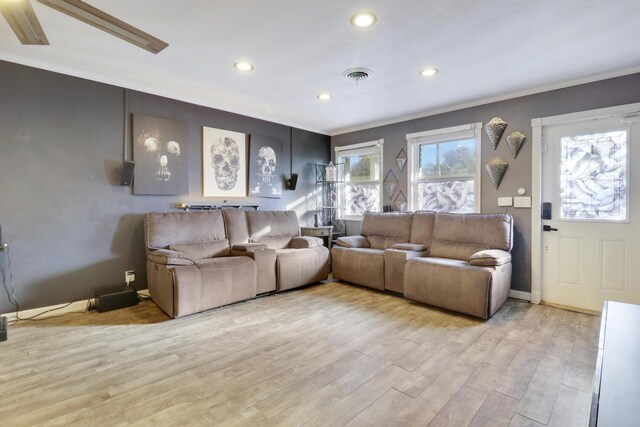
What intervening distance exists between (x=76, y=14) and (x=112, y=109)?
2.02 meters

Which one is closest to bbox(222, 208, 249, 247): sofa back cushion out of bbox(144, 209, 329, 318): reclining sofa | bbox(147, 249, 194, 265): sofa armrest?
bbox(144, 209, 329, 318): reclining sofa

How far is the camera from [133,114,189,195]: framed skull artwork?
356cm

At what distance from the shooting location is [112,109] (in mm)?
3398

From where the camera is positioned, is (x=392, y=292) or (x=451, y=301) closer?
(x=451, y=301)

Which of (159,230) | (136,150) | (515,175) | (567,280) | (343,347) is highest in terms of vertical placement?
(136,150)

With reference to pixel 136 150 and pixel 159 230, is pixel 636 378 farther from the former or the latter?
pixel 136 150

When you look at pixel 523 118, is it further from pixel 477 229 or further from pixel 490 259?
pixel 490 259

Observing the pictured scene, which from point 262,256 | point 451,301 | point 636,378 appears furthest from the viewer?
point 262,256

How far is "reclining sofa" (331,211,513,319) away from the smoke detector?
206 cm

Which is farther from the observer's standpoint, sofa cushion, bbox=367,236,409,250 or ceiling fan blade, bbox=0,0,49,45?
sofa cushion, bbox=367,236,409,250

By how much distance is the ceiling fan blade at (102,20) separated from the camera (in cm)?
157

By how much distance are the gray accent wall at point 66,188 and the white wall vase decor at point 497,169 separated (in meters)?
4.08

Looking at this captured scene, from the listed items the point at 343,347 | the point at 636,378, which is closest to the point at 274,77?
the point at 343,347

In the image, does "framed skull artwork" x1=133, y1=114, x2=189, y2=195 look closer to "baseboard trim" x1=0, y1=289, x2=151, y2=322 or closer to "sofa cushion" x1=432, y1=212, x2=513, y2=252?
"baseboard trim" x1=0, y1=289, x2=151, y2=322
